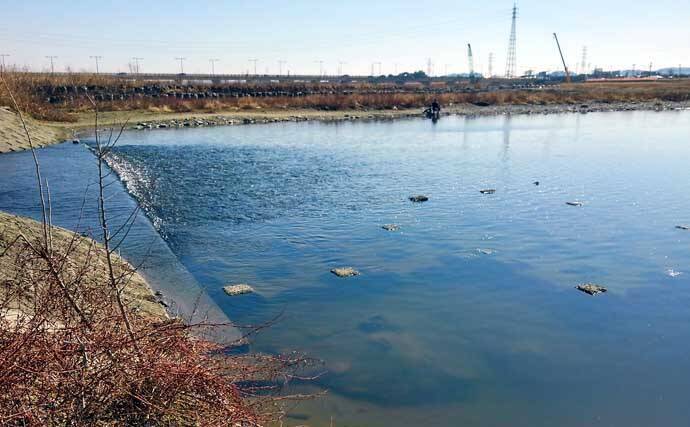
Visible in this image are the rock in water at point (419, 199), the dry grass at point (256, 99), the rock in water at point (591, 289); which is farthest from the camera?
the dry grass at point (256, 99)

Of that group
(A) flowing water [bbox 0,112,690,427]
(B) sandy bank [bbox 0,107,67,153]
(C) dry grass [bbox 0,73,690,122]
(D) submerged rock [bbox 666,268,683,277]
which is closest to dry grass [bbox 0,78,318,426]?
(A) flowing water [bbox 0,112,690,427]

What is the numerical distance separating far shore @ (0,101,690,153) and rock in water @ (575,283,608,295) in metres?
20.3

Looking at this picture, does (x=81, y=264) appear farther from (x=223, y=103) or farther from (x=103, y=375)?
(x=223, y=103)

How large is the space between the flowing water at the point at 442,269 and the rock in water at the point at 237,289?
0.70 ft

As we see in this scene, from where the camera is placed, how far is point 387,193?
18.6 meters

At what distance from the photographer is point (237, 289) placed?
1019 cm

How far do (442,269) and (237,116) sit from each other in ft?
121

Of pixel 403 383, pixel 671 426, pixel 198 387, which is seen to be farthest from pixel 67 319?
pixel 671 426

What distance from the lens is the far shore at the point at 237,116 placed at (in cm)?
2818

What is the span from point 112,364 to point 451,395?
4514 mm

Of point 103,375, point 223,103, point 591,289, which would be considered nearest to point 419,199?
point 591,289

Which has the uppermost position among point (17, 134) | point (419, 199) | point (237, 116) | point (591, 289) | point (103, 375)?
point (237, 116)

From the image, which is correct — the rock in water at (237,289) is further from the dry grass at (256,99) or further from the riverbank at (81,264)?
the dry grass at (256,99)

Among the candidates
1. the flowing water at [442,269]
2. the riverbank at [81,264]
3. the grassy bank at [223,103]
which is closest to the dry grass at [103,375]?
the flowing water at [442,269]
